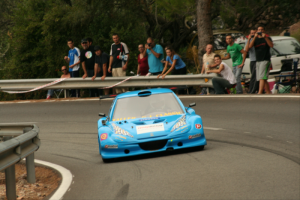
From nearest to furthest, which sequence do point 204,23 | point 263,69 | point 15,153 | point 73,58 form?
point 15,153 → point 263,69 → point 73,58 → point 204,23

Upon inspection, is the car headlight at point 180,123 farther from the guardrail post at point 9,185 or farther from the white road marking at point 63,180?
the guardrail post at point 9,185

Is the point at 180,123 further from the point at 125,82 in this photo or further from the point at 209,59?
the point at 125,82

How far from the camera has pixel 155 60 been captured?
1619 centimetres

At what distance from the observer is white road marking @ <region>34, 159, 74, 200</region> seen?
595 cm

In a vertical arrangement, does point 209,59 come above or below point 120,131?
above

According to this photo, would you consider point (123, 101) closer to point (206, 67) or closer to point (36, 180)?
point (36, 180)

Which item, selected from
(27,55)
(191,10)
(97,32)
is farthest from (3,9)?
(191,10)

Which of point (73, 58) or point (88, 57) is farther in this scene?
point (73, 58)

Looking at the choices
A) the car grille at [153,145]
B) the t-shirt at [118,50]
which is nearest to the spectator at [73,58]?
the t-shirt at [118,50]

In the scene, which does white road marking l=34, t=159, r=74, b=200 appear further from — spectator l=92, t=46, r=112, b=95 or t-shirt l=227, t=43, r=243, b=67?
t-shirt l=227, t=43, r=243, b=67

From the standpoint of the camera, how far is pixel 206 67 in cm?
1578

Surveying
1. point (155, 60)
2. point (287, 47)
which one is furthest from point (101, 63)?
point (287, 47)

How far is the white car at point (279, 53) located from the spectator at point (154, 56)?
3612 millimetres

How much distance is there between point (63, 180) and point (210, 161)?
2.28 meters
